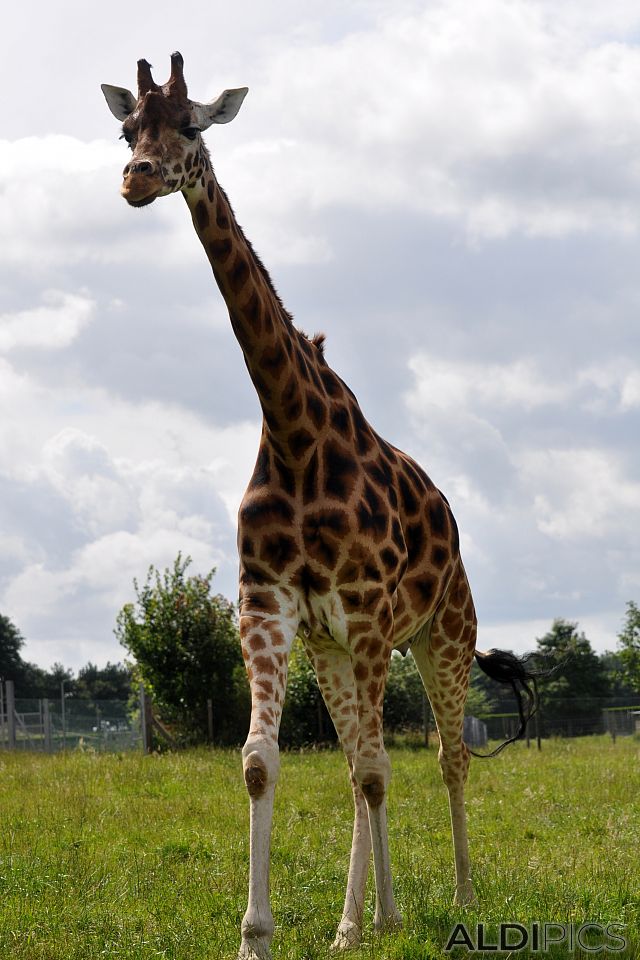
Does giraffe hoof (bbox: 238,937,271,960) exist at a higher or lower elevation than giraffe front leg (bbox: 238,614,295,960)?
lower

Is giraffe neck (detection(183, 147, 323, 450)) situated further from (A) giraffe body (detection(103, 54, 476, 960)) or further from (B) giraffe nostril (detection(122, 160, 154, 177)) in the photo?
(B) giraffe nostril (detection(122, 160, 154, 177))

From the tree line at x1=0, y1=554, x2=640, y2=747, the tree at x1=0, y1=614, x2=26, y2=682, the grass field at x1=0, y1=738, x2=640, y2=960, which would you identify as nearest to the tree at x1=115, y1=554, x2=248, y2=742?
the tree line at x1=0, y1=554, x2=640, y2=747

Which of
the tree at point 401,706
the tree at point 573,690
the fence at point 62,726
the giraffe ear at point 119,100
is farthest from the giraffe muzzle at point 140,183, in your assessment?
the tree at point 573,690

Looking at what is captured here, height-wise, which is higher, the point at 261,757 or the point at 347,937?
the point at 261,757

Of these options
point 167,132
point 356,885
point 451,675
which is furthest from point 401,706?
point 167,132

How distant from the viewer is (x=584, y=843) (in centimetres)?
953

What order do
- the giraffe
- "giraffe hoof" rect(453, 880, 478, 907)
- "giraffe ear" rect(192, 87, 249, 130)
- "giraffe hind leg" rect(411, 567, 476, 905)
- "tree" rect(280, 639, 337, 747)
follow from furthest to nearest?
"tree" rect(280, 639, 337, 747) → "giraffe hind leg" rect(411, 567, 476, 905) → "giraffe hoof" rect(453, 880, 478, 907) → "giraffe ear" rect(192, 87, 249, 130) → the giraffe

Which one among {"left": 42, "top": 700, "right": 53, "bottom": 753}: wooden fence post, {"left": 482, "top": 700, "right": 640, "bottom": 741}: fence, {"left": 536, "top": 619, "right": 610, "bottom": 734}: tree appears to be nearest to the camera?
{"left": 42, "top": 700, "right": 53, "bottom": 753}: wooden fence post

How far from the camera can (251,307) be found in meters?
6.09

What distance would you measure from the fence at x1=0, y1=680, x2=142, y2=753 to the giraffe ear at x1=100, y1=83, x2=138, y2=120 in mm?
20584

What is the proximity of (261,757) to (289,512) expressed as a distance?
1.47m

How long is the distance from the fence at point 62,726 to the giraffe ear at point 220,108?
20.8m

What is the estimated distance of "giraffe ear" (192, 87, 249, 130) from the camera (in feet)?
19.2

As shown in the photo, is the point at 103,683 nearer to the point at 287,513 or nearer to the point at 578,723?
the point at 578,723
